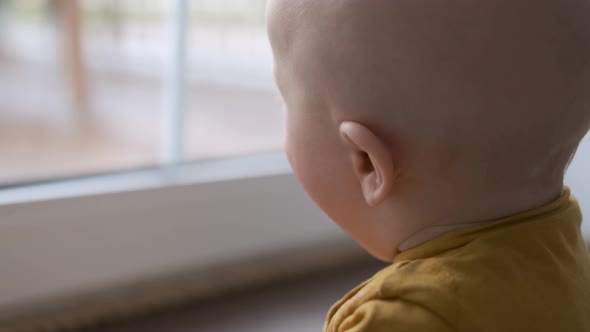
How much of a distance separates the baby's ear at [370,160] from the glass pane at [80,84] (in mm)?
415

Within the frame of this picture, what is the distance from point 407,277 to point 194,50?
1.77 ft

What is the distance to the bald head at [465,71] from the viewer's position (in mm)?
498

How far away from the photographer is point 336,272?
3.41ft

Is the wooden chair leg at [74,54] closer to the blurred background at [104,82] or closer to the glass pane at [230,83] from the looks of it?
the blurred background at [104,82]

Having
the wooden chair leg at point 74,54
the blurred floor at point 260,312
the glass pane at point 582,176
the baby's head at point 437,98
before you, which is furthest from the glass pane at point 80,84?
the glass pane at point 582,176

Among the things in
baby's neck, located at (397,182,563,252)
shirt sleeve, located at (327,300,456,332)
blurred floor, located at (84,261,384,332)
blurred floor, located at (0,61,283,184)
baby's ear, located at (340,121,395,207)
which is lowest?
blurred floor, located at (84,261,384,332)

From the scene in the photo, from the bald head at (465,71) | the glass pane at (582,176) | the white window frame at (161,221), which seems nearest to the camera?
the bald head at (465,71)

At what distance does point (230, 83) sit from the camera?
3.51 ft

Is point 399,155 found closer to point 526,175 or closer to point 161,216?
point 526,175

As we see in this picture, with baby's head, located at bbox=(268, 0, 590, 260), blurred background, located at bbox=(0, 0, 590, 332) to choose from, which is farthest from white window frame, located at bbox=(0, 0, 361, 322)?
baby's head, located at bbox=(268, 0, 590, 260)

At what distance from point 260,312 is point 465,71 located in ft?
1.63

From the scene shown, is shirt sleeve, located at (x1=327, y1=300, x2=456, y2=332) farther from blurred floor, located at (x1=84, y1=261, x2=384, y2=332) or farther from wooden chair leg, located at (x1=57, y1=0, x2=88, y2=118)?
wooden chair leg, located at (x1=57, y1=0, x2=88, y2=118)

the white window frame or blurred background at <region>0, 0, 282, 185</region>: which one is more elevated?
blurred background at <region>0, 0, 282, 185</region>

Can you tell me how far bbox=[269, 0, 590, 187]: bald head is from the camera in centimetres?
50
